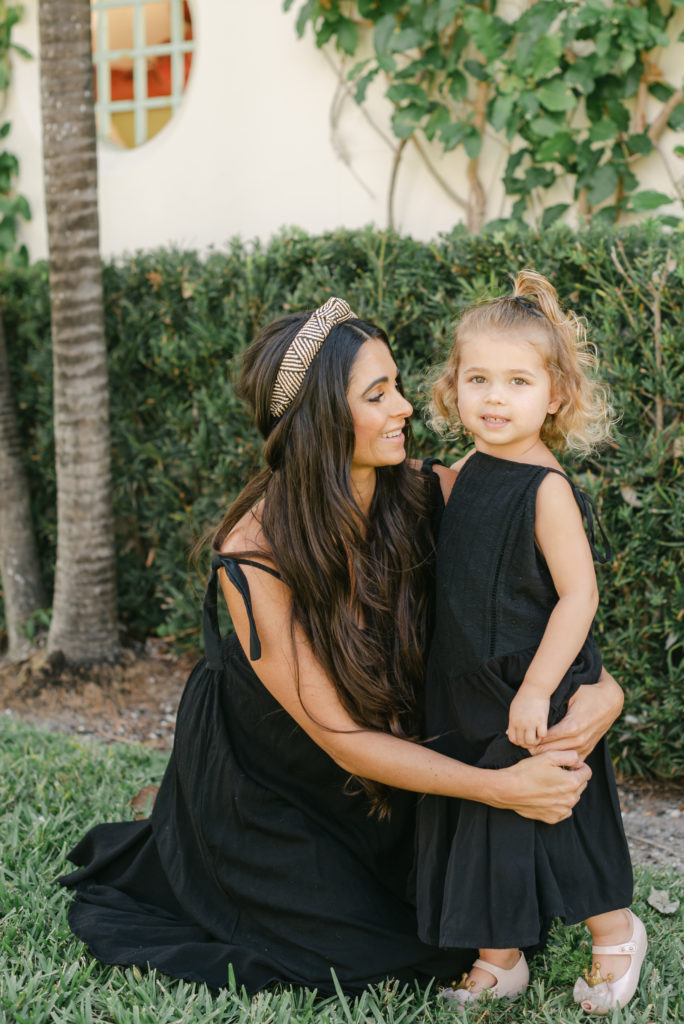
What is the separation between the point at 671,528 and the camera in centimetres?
323

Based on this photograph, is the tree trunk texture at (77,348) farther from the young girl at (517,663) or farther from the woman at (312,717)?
the young girl at (517,663)

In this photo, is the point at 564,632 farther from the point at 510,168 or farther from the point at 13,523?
the point at 13,523

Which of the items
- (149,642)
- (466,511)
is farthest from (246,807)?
(149,642)

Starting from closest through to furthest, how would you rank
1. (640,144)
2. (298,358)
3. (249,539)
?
(298,358) → (249,539) → (640,144)

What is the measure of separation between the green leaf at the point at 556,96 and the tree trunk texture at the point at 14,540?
2.83 meters

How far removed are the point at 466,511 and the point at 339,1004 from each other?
1.17m

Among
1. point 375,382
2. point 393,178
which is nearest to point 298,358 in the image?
point 375,382

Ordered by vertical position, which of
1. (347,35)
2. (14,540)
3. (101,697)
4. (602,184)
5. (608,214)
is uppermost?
(347,35)

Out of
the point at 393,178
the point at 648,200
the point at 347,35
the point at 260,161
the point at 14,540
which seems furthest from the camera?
the point at 260,161

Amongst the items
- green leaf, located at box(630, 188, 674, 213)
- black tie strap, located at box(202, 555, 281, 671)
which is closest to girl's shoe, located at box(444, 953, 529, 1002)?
black tie strap, located at box(202, 555, 281, 671)

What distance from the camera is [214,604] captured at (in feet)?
7.98

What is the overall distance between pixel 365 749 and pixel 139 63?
4979 millimetres

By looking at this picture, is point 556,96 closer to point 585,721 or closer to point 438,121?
point 438,121

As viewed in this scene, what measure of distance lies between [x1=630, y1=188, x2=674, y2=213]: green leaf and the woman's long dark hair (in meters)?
2.24
